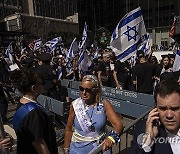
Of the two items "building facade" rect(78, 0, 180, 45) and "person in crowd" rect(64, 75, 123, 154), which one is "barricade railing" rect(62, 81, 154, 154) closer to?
"person in crowd" rect(64, 75, 123, 154)

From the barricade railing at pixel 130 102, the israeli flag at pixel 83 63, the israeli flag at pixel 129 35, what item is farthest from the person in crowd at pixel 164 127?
the israeli flag at pixel 83 63

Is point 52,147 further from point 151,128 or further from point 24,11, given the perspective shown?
point 24,11

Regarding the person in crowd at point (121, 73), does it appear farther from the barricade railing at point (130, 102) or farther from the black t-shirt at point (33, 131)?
the black t-shirt at point (33, 131)

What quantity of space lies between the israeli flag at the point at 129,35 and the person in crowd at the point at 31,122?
14.6 feet

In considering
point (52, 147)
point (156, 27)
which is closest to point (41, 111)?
point (52, 147)

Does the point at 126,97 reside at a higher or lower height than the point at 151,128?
lower

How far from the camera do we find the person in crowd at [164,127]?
1.75 meters

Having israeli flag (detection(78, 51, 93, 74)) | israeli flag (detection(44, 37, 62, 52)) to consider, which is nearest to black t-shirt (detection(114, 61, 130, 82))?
israeli flag (detection(78, 51, 93, 74))

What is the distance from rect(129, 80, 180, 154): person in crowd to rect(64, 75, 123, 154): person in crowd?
114 centimetres

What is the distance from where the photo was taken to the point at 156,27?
232 ft

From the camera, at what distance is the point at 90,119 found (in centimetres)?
302

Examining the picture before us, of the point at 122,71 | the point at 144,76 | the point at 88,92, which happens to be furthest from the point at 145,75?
the point at 88,92

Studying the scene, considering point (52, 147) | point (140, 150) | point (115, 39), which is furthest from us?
point (115, 39)

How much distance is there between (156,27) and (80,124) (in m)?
70.2
